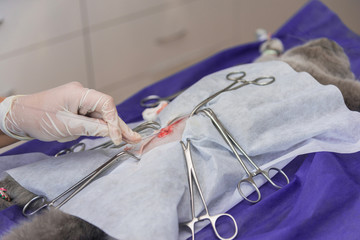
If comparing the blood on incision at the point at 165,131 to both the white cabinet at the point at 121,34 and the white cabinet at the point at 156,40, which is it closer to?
the white cabinet at the point at 121,34

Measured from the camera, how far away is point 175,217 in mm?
683

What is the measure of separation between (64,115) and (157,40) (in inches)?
54.6

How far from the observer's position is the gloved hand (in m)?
0.79

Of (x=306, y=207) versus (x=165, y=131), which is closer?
(x=306, y=207)

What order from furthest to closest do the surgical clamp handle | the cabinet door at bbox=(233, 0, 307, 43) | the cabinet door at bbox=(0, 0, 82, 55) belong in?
the cabinet door at bbox=(233, 0, 307, 43)
the cabinet door at bbox=(0, 0, 82, 55)
the surgical clamp handle

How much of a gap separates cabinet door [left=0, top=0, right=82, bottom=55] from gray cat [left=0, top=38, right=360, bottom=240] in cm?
73

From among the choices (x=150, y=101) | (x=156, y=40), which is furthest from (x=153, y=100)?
(x=156, y=40)

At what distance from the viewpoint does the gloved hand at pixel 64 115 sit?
2.58ft

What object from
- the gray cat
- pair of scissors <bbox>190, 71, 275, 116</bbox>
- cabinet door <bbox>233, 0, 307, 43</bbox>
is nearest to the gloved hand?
the gray cat

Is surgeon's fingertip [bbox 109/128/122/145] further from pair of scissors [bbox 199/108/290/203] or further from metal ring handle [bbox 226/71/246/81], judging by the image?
metal ring handle [bbox 226/71/246/81]

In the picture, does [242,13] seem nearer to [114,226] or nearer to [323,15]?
[323,15]

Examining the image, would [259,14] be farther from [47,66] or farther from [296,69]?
[296,69]

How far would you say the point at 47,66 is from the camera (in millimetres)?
1549

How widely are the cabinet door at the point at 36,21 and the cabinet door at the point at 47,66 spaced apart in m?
0.04
